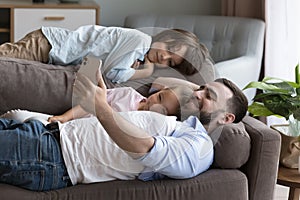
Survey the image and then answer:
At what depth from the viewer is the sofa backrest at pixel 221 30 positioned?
3.55 metres

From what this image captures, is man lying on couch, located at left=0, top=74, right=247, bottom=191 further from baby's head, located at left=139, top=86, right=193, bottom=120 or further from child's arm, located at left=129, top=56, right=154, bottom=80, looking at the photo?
child's arm, located at left=129, top=56, right=154, bottom=80

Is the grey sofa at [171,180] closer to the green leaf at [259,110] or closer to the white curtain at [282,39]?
the green leaf at [259,110]

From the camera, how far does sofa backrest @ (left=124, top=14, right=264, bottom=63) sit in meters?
3.55

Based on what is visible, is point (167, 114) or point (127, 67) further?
point (127, 67)

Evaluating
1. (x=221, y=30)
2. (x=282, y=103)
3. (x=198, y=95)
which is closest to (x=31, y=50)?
→ (x=198, y=95)

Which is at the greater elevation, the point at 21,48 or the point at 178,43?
the point at 178,43

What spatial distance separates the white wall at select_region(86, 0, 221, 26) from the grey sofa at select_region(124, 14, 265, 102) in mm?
467

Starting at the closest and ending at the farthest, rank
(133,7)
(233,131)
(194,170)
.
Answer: (194,170) < (233,131) < (133,7)

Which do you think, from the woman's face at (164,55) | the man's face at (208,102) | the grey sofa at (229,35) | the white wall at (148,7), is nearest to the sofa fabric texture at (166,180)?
the man's face at (208,102)

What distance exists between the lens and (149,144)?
1.91 m

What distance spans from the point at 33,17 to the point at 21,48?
114 centimetres

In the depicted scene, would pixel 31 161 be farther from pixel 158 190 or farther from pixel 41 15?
pixel 41 15

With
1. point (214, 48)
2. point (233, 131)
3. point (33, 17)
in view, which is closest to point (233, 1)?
point (214, 48)

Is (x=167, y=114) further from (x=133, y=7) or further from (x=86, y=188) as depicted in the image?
(x=133, y=7)
